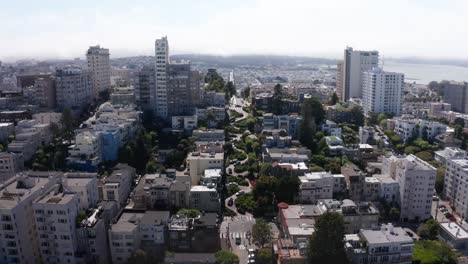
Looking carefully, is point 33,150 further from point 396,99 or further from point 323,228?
point 396,99

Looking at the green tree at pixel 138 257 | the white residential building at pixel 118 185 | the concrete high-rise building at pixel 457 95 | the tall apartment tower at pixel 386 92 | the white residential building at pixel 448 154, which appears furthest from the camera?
the concrete high-rise building at pixel 457 95

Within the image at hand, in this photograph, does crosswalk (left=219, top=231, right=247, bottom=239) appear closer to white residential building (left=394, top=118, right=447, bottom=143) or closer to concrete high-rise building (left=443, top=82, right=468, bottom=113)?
white residential building (left=394, top=118, right=447, bottom=143)

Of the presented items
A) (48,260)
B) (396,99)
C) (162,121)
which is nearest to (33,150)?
(162,121)

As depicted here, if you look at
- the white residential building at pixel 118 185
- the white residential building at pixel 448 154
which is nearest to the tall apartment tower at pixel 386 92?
the white residential building at pixel 448 154

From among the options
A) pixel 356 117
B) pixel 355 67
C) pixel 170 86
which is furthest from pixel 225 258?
pixel 355 67

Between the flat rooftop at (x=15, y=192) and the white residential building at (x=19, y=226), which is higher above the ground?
the flat rooftop at (x=15, y=192)

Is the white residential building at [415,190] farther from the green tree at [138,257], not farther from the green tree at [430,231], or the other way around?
the green tree at [138,257]

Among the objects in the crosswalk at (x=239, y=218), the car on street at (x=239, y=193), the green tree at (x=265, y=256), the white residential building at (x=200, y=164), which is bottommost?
the crosswalk at (x=239, y=218)

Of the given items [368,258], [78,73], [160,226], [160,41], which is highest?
[160,41]

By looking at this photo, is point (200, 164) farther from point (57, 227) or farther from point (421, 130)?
point (421, 130)
